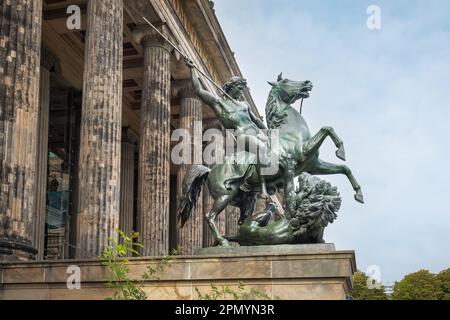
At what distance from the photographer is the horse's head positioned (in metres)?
13.2

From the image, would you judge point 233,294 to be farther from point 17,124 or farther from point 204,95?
point 17,124

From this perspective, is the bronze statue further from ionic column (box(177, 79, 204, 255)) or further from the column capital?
ionic column (box(177, 79, 204, 255))

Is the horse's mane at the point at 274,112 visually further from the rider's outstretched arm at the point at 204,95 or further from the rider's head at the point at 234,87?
the rider's outstretched arm at the point at 204,95

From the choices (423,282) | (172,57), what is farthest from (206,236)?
(423,282)

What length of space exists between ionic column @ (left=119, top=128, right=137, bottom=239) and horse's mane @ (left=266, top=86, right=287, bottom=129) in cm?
1820

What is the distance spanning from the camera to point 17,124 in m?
13.2

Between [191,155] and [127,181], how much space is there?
23.4 feet

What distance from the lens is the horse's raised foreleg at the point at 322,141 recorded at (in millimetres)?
12320

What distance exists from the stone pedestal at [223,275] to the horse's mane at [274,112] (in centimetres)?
274

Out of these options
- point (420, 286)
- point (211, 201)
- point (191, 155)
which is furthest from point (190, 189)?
point (420, 286)

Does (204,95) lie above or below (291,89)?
below

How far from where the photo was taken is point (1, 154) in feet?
42.2

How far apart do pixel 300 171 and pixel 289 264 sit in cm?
243

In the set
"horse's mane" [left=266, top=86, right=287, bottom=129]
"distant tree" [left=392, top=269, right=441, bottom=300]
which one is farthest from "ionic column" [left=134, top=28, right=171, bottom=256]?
"distant tree" [left=392, top=269, right=441, bottom=300]
